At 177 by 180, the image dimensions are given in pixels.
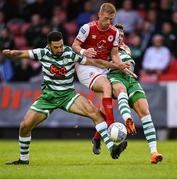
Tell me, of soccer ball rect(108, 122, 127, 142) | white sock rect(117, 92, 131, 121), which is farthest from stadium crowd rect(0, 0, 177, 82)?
soccer ball rect(108, 122, 127, 142)

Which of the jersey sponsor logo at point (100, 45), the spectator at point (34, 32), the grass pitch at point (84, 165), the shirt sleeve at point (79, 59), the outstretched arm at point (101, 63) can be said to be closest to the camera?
the grass pitch at point (84, 165)

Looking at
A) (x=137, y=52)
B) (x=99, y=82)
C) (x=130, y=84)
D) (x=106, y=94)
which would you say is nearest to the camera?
(x=106, y=94)

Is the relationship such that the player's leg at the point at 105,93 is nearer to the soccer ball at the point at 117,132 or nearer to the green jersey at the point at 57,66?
the soccer ball at the point at 117,132

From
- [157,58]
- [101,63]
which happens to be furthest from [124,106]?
[157,58]

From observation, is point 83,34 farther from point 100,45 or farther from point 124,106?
point 124,106

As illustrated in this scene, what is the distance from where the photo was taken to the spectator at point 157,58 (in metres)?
20.7

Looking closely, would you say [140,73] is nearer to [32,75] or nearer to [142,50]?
[142,50]

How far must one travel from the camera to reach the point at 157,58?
2070 cm

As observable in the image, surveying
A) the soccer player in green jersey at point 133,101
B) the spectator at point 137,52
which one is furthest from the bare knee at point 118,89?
the spectator at point 137,52

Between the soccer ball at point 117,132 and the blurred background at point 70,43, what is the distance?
7498 mm

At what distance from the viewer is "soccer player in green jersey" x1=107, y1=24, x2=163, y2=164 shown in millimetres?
12125

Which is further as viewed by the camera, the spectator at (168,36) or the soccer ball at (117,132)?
the spectator at (168,36)

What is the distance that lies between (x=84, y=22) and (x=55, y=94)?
10472 millimetres

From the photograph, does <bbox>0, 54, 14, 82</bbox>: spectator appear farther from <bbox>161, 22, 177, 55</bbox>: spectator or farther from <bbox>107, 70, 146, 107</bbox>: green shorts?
<bbox>107, 70, 146, 107</bbox>: green shorts
